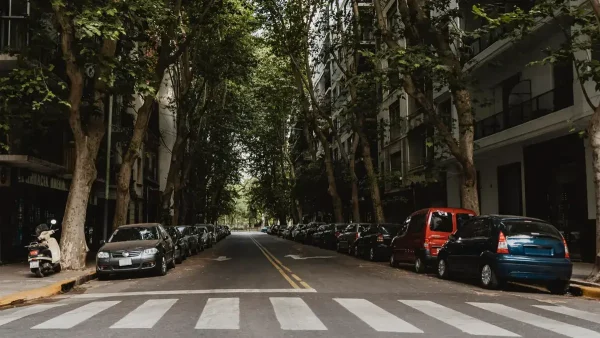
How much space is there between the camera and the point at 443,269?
15.2 meters

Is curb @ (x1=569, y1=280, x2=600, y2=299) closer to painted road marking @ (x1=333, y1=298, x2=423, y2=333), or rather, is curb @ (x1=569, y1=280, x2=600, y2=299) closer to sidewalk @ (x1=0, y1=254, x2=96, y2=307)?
painted road marking @ (x1=333, y1=298, x2=423, y2=333)

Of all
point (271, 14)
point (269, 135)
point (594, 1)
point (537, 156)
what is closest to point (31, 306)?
point (594, 1)

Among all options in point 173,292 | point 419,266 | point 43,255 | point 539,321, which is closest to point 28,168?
point 43,255

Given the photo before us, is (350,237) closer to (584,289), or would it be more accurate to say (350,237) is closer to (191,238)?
(191,238)

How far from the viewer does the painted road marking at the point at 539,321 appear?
7.68 metres

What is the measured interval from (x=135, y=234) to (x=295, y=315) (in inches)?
391

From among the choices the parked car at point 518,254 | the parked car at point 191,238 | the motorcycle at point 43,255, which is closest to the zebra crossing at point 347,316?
the parked car at point 518,254

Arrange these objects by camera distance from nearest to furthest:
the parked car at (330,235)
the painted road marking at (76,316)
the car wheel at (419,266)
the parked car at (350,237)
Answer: the painted road marking at (76,316)
the car wheel at (419,266)
the parked car at (350,237)
the parked car at (330,235)

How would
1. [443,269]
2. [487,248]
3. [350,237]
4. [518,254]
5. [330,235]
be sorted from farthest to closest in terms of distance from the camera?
1. [330,235]
2. [350,237]
3. [443,269]
4. [487,248]
5. [518,254]

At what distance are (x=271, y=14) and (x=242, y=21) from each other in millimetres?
2718

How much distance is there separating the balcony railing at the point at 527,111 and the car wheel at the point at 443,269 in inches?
296

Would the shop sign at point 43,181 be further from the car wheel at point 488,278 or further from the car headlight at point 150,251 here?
the car wheel at point 488,278

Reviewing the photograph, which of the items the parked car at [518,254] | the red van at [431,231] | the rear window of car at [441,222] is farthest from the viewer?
the rear window of car at [441,222]

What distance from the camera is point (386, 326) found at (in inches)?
314
